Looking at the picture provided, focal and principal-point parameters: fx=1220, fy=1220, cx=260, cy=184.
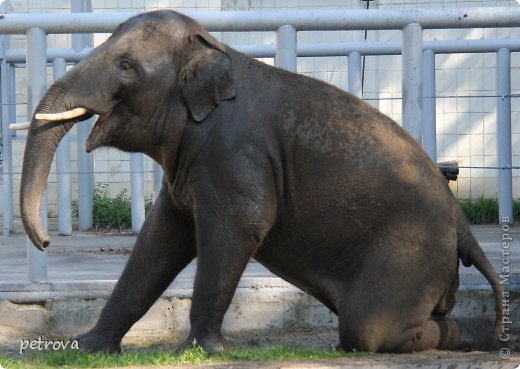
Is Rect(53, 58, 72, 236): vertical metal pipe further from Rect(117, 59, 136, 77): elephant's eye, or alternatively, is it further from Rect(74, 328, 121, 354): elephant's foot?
Rect(117, 59, 136, 77): elephant's eye

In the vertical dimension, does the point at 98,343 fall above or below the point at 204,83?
below

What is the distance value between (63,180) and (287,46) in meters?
6.62

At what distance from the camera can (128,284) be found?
23.6 feet

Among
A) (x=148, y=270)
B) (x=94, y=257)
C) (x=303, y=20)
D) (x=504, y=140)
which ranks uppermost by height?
(x=303, y=20)

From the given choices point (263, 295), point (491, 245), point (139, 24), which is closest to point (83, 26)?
point (139, 24)

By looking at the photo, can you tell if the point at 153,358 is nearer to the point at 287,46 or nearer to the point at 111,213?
the point at 287,46

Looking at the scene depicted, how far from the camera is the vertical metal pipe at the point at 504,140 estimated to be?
12.1 meters

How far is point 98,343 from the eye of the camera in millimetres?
7051

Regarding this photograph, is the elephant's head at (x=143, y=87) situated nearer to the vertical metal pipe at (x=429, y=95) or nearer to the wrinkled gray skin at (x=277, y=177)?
the wrinkled gray skin at (x=277, y=177)

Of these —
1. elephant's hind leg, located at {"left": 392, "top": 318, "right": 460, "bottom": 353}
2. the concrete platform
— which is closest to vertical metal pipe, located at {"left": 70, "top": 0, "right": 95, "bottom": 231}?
Result: the concrete platform

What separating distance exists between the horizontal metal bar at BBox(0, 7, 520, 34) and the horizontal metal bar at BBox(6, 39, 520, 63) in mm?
5286

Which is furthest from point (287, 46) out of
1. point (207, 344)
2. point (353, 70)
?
point (353, 70)

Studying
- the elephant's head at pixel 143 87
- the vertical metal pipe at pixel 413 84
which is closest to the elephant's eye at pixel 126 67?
the elephant's head at pixel 143 87

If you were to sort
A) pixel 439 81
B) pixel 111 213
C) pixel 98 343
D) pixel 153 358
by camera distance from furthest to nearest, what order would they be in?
pixel 439 81 → pixel 111 213 → pixel 98 343 → pixel 153 358
